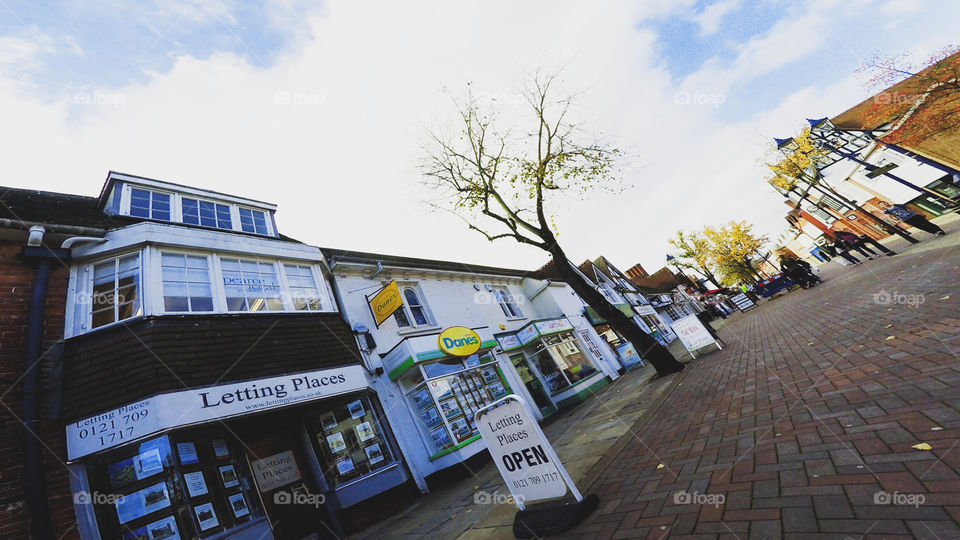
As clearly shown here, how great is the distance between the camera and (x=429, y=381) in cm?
968

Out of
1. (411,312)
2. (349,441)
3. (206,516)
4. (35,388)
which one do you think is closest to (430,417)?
(349,441)

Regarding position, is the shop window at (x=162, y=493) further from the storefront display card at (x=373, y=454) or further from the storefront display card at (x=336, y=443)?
the storefront display card at (x=373, y=454)

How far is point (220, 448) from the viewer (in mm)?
6777

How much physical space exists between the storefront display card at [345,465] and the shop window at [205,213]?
717 centimetres

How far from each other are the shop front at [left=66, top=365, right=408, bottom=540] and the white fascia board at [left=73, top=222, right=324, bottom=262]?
11.2 ft

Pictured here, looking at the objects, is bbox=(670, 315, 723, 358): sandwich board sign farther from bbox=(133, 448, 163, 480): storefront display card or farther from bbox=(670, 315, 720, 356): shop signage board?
bbox=(133, 448, 163, 480): storefront display card

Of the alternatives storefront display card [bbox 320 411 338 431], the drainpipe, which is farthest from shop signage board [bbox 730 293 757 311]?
the drainpipe

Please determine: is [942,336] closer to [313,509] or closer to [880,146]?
[313,509]

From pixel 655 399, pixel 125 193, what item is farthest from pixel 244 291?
pixel 655 399

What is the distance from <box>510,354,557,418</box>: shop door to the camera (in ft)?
46.9

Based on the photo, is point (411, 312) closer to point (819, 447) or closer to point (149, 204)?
point (149, 204)

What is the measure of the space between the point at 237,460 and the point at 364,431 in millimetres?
2642

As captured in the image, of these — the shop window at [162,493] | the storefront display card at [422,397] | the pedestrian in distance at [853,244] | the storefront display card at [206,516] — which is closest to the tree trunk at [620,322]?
the storefront display card at [422,397]

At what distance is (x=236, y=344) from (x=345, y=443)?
3.45m
